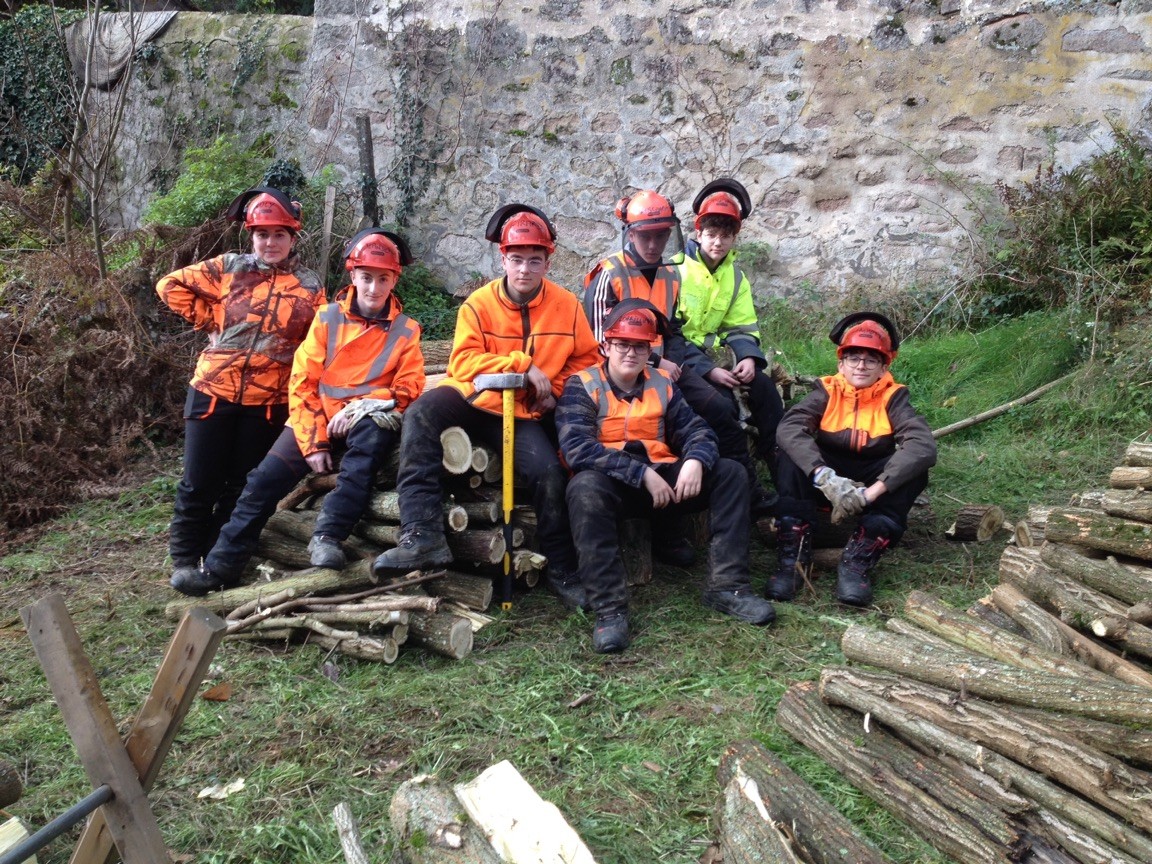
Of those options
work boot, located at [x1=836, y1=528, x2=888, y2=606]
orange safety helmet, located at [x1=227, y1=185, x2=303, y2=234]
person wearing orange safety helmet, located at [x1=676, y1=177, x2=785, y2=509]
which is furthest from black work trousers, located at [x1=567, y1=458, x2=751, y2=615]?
orange safety helmet, located at [x1=227, y1=185, x2=303, y2=234]

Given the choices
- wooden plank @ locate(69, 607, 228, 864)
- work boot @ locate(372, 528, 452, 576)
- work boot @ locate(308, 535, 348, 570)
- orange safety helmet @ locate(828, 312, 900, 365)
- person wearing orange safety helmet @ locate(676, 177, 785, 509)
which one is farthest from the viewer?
person wearing orange safety helmet @ locate(676, 177, 785, 509)

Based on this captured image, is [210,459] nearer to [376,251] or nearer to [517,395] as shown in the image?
[376,251]

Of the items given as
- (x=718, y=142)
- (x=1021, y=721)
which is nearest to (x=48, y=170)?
(x=718, y=142)

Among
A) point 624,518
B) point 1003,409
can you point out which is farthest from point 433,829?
point 1003,409

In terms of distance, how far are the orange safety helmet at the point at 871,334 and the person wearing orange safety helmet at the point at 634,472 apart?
0.97 metres

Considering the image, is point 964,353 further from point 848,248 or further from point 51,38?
point 51,38

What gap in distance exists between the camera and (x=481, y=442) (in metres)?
5.20

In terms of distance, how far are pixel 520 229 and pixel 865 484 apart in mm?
2303

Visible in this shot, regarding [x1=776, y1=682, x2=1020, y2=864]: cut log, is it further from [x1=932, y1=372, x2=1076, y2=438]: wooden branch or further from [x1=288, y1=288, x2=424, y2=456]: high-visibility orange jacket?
[x1=932, y1=372, x2=1076, y2=438]: wooden branch

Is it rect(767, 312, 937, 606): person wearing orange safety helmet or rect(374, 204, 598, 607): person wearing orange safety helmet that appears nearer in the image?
rect(374, 204, 598, 607): person wearing orange safety helmet

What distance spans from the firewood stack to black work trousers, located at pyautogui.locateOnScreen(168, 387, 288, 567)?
129 inches

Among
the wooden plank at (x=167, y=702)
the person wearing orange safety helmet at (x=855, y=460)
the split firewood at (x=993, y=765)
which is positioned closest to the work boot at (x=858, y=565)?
the person wearing orange safety helmet at (x=855, y=460)

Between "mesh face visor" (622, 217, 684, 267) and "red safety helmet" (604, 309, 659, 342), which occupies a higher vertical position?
"mesh face visor" (622, 217, 684, 267)

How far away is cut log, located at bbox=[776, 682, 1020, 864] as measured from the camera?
2.95 metres
